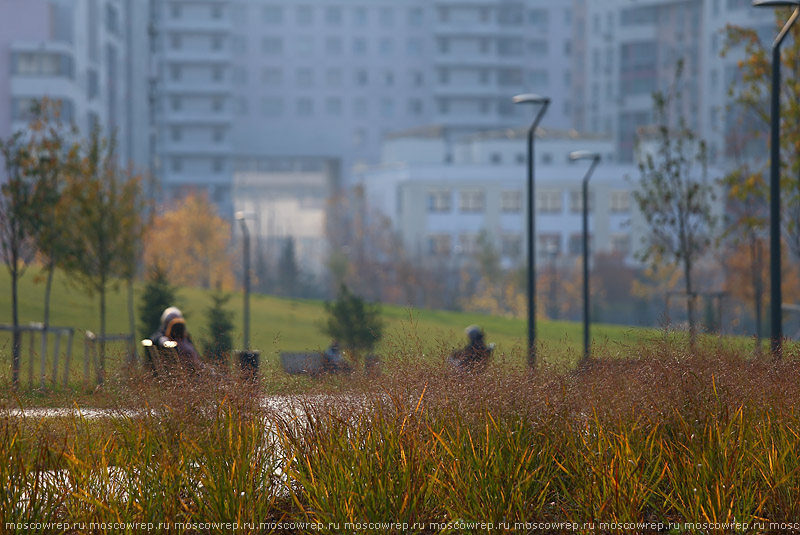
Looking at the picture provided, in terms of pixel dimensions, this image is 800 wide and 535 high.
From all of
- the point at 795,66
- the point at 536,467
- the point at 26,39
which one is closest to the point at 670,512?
the point at 536,467

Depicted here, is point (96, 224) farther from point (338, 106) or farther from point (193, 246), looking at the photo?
point (338, 106)

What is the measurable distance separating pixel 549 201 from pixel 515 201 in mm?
2700

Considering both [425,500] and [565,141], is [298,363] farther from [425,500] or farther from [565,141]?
[565,141]

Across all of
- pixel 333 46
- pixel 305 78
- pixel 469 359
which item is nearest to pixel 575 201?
pixel 305 78

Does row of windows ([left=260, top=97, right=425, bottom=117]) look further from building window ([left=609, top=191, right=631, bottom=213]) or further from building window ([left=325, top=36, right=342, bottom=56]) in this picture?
building window ([left=609, top=191, right=631, bottom=213])

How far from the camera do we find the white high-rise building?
107625 mm

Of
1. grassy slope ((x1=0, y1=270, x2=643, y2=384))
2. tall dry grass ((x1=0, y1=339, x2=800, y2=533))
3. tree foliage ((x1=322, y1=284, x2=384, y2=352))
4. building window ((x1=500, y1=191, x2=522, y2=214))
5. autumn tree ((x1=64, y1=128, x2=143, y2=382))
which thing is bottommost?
grassy slope ((x1=0, y1=270, x2=643, y2=384))

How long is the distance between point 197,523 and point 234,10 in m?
112

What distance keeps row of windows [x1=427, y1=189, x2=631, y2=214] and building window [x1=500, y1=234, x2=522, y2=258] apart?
224 cm

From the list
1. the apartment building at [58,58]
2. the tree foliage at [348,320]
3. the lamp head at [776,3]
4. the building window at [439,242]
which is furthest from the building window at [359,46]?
the lamp head at [776,3]

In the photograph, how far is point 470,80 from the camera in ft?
373

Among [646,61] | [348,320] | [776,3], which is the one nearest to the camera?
[776,3]

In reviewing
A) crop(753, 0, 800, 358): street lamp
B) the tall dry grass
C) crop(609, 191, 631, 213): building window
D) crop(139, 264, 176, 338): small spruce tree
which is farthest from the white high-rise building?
the tall dry grass

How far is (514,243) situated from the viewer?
274 feet
